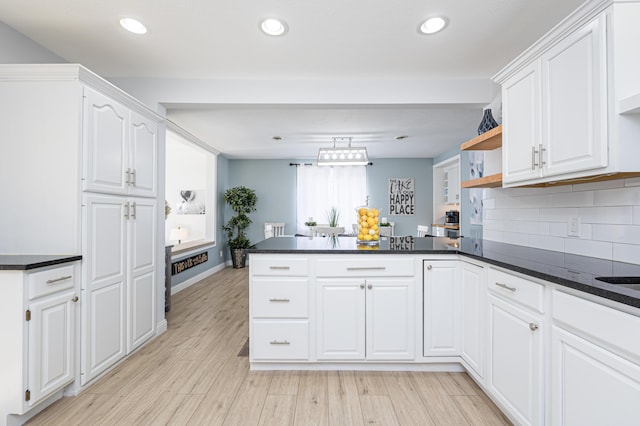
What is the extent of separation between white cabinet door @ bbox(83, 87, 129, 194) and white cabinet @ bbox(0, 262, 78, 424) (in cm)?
62

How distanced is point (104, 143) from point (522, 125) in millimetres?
2772

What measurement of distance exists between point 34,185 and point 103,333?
3.59 ft

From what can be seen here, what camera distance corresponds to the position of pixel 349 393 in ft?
6.79

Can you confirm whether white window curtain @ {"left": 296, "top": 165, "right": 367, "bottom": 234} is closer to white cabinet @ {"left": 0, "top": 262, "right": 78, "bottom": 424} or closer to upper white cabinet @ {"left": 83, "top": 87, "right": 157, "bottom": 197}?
upper white cabinet @ {"left": 83, "top": 87, "right": 157, "bottom": 197}

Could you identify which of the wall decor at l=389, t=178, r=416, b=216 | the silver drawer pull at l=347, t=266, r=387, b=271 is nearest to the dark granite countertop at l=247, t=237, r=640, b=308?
the silver drawer pull at l=347, t=266, r=387, b=271

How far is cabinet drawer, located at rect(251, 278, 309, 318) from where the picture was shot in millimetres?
2283

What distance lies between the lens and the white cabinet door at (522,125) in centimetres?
178

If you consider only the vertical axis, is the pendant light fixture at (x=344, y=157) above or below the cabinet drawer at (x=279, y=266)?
above

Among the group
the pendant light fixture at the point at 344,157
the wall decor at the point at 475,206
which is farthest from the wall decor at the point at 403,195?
the pendant light fixture at the point at 344,157

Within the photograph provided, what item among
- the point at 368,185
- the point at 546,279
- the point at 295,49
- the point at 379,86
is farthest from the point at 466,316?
the point at 368,185

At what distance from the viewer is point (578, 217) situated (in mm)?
1938

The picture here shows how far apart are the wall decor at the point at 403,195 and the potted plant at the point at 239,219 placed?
318 centimetres

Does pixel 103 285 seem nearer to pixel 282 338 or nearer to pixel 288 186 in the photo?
Answer: pixel 282 338

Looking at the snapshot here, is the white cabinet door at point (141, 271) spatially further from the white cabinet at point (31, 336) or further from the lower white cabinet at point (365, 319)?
the lower white cabinet at point (365, 319)
